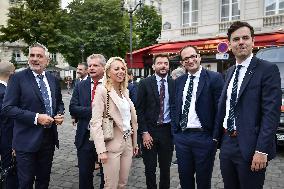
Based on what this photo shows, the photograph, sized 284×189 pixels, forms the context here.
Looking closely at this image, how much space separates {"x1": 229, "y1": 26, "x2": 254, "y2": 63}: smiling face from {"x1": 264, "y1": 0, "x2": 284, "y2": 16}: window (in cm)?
1623

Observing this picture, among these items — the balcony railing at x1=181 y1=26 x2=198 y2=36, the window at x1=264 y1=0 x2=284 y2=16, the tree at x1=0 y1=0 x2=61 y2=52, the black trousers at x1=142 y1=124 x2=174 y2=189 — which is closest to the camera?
the black trousers at x1=142 y1=124 x2=174 y2=189

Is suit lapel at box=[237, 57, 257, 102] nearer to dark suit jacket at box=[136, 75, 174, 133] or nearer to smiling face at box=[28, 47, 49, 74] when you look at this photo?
dark suit jacket at box=[136, 75, 174, 133]

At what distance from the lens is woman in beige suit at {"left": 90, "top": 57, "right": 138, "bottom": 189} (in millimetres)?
3637

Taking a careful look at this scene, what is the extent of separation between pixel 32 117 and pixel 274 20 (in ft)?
55.2

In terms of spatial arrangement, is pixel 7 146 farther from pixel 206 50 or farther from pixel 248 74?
pixel 206 50

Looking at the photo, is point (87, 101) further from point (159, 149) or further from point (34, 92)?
point (159, 149)

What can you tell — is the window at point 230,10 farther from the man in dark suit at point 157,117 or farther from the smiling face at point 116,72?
the smiling face at point 116,72

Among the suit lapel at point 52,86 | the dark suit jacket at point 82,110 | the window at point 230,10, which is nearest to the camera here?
the suit lapel at point 52,86

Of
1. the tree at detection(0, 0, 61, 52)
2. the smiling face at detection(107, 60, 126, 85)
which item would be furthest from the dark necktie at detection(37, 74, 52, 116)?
the tree at detection(0, 0, 61, 52)

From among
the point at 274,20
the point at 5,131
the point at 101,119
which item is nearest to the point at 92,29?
the point at 274,20

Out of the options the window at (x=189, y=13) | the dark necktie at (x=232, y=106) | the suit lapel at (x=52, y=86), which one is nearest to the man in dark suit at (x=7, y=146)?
the suit lapel at (x=52, y=86)

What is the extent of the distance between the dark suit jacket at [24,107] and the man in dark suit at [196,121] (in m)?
1.81

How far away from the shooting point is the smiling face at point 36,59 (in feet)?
13.1

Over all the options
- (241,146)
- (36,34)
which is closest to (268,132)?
(241,146)
